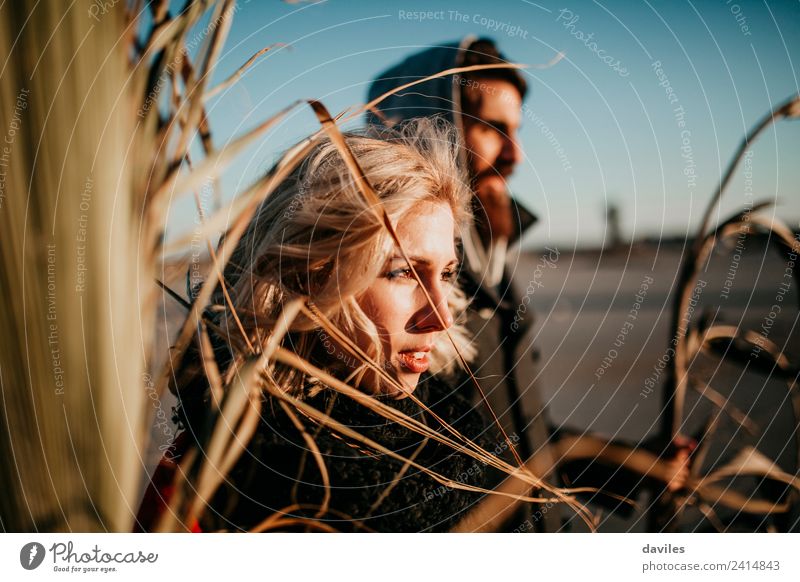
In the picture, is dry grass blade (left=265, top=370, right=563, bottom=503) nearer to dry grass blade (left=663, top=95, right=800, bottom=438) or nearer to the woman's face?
the woman's face

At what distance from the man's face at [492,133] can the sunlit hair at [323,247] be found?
0.31 feet

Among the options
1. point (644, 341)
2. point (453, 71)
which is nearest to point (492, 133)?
point (453, 71)

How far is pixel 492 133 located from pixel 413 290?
25 cm

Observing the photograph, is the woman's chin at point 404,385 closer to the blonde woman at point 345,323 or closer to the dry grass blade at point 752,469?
the blonde woman at point 345,323

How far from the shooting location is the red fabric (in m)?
0.67

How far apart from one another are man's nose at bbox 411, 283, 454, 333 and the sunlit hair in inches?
2.2

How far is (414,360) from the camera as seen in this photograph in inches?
29.3

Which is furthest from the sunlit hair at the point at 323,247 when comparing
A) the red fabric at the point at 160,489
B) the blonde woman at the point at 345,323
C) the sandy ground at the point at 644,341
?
the sandy ground at the point at 644,341

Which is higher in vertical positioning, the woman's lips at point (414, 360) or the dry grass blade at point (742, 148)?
the dry grass blade at point (742, 148)
